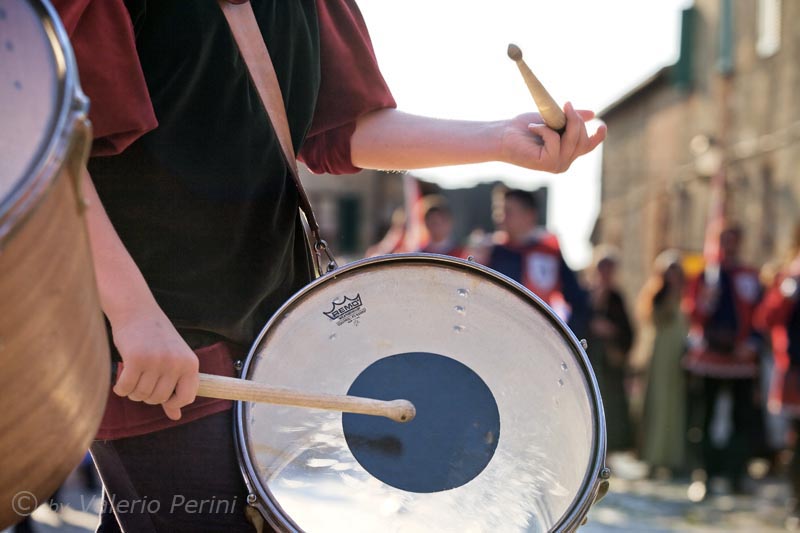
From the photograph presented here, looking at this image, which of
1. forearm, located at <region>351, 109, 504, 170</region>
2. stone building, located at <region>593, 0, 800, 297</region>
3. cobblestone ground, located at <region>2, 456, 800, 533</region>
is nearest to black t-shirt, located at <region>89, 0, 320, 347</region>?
forearm, located at <region>351, 109, 504, 170</region>

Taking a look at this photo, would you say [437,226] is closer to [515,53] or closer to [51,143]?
[515,53]

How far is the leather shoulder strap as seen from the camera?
6.30ft

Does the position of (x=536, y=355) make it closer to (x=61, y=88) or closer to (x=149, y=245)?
(x=149, y=245)

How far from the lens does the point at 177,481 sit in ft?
6.08

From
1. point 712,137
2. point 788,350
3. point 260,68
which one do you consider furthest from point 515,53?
point 712,137

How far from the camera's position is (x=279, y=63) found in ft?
6.63

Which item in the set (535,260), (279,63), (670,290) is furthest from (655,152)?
(279,63)

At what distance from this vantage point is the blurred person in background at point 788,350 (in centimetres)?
708

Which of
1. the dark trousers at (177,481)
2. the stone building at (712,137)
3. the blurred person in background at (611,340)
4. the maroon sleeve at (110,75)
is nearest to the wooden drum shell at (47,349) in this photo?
the maroon sleeve at (110,75)

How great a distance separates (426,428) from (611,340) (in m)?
8.34

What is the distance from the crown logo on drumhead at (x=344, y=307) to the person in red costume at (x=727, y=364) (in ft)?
23.2

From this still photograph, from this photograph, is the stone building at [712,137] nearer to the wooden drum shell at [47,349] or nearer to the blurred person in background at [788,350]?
the blurred person in background at [788,350]

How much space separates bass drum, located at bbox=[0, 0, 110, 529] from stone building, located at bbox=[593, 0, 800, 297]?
15551 millimetres

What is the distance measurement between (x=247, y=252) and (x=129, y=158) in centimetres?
24
